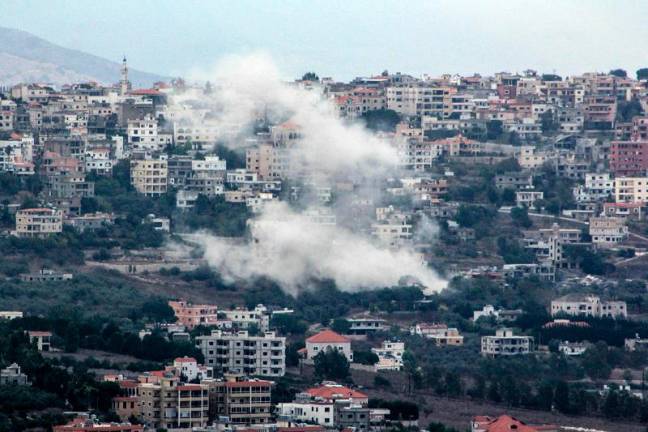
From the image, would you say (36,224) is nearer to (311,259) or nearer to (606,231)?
(311,259)

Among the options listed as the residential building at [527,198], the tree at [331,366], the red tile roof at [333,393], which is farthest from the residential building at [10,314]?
the residential building at [527,198]

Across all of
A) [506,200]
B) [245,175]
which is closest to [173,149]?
[245,175]

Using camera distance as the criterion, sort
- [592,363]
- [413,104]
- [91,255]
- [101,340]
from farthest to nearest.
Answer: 1. [413,104]
2. [91,255]
3. [592,363]
4. [101,340]

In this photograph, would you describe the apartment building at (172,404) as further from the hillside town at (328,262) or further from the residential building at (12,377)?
the residential building at (12,377)

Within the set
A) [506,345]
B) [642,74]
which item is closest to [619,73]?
[642,74]

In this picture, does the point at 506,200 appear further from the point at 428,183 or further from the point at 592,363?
the point at 592,363

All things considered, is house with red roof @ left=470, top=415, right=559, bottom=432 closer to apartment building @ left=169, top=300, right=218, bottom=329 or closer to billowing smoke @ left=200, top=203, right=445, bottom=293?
apartment building @ left=169, top=300, right=218, bottom=329
